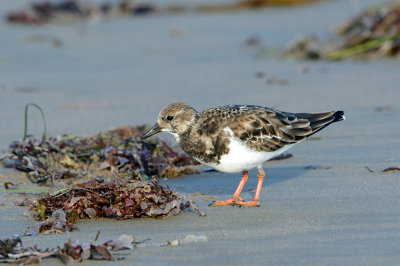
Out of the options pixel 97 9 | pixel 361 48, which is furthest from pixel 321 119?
pixel 97 9

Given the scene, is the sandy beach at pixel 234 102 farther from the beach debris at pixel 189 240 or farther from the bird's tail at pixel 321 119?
the bird's tail at pixel 321 119

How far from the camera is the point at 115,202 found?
13.0ft

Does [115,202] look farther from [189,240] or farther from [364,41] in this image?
[364,41]

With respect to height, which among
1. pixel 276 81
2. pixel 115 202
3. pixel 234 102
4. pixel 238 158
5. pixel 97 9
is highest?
pixel 97 9

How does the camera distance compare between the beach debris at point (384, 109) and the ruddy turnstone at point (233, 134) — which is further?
the beach debris at point (384, 109)

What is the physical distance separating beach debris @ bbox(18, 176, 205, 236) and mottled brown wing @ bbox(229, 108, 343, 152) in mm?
626

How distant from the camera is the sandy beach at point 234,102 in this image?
3.40 metres

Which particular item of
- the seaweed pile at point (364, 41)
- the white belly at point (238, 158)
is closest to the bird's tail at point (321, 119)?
the white belly at point (238, 158)

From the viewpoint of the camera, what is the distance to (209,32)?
11.0 m

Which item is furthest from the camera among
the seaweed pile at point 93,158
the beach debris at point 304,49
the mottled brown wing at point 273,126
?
the beach debris at point 304,49

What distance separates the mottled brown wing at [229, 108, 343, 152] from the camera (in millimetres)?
4348

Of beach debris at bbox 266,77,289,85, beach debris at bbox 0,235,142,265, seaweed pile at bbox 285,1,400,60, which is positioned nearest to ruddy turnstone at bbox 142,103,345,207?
beach debris at bbox 0,235,142,265

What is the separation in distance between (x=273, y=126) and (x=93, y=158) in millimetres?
1449

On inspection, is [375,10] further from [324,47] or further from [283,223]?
[283,223]
